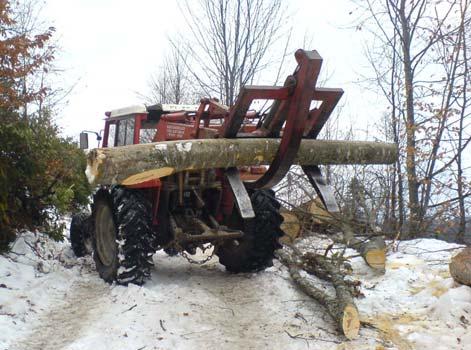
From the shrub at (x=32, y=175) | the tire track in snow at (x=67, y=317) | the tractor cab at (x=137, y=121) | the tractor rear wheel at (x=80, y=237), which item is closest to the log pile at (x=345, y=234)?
the tractor cab at (x=137, y=121)

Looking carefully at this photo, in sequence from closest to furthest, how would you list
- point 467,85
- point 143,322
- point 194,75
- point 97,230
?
point 143,322, point 97,230, point 467,85, point 194,75

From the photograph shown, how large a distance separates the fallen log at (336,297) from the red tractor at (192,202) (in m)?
0.70

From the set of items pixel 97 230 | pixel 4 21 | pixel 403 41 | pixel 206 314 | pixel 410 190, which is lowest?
pixel 206 314

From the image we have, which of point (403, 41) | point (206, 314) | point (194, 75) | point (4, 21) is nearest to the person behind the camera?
point (206, 314)

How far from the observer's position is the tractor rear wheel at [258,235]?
6.74m

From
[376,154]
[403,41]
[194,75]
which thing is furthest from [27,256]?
[194,75]

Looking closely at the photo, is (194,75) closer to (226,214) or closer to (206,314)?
(226,214)

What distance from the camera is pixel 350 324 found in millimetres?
4660

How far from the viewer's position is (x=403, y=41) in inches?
473

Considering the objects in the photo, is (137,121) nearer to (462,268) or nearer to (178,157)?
(178,157)

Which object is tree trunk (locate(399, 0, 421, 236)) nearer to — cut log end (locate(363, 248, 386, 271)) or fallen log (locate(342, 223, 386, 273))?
fallen log (locate(342, 223, 386, 273))

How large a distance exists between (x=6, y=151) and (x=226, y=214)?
3065 mm

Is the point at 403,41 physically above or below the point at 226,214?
above

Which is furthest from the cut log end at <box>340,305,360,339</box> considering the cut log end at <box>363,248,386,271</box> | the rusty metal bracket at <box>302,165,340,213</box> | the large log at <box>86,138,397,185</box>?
the cut log end at <box>363,248,386,271</box>
